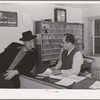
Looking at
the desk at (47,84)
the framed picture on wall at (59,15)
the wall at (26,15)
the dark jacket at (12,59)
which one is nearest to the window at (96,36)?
the wall at (26,15)

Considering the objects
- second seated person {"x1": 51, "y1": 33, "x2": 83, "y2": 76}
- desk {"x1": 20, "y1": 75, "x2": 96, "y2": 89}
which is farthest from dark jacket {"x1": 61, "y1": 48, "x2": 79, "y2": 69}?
desk {"x1": 20, "y1": 75, "x2": 96, "y2": 89}

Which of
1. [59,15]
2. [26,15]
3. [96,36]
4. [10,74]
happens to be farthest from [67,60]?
[96,36]

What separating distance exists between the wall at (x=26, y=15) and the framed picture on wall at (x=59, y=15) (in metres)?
0.08

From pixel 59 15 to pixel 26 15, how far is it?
3.93 feet

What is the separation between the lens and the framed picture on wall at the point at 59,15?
151 inches

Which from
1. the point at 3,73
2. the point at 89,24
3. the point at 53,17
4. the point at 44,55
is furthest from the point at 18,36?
the point at 89,24

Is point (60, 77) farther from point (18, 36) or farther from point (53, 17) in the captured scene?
point (53, 17)

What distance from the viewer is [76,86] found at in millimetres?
1545

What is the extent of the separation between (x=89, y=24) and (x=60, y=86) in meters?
3.06

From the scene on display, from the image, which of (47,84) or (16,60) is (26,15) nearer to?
(16,60)

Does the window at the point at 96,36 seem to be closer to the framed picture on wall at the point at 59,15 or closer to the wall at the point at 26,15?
the wall at the point at 26,15

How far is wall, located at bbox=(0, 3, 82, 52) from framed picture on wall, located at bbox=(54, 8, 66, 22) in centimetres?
8

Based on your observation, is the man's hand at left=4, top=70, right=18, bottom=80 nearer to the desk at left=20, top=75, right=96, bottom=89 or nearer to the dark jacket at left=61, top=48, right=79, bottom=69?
the desk at left=20, top=75, right=96, bottom=89

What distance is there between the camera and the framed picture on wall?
12.6 ft
